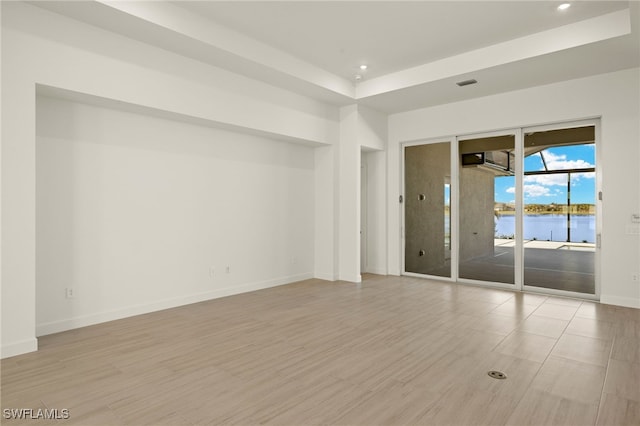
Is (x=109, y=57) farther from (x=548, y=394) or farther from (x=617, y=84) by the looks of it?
(x=617, y=84)

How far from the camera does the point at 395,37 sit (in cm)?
469

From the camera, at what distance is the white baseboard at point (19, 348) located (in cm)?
320

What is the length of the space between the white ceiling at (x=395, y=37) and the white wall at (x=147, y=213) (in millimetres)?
1082

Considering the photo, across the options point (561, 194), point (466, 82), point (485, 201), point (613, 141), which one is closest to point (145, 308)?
point (466, 82)

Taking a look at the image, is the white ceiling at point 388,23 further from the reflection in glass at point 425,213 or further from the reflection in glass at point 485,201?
the reflection in glass at point 425,213

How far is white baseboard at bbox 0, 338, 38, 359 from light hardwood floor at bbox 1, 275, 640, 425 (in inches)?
4.8

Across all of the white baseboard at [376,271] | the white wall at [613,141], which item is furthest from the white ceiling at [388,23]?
the white baseboard at [376,271]

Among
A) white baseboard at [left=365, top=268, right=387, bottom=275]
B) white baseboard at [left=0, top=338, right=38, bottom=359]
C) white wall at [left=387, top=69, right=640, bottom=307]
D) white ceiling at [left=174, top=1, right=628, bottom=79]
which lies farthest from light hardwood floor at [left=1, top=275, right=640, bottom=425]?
white ceiling at [left=174, top=1, right=628, bottom=79]

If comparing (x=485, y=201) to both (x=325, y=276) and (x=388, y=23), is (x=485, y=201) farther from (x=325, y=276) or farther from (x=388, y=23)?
(x=388, y=23)

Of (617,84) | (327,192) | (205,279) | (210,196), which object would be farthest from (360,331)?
(617,84)

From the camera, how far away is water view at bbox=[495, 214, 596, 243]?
546 cm

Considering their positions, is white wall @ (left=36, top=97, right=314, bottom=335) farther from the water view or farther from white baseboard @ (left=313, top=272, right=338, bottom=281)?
the water view

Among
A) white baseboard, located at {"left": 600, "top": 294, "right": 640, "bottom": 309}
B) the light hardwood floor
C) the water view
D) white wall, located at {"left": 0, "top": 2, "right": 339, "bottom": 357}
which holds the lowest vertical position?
the light hardwood floor

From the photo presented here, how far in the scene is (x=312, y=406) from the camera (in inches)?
97.0
